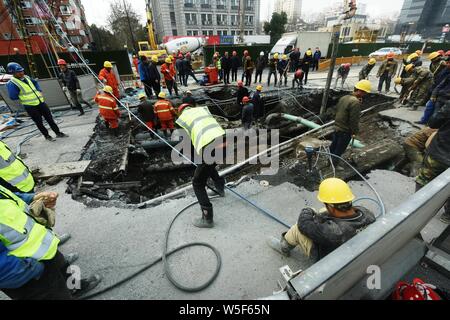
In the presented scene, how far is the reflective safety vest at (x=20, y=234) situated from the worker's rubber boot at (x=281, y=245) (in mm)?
2208

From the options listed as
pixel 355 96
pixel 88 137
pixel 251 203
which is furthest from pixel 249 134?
pixel 88 137

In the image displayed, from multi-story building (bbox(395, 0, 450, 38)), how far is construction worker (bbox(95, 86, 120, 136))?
3221 inches

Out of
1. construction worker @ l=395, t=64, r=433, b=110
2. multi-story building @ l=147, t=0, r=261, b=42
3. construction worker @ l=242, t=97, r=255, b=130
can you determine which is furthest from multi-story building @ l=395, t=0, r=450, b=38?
construction worker @ l=242, t=97, r=255, b=130

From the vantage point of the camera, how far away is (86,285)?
2322mm

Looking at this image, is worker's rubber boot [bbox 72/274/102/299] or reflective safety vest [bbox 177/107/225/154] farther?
reflective safety vest [bbox 177/107/225/154]

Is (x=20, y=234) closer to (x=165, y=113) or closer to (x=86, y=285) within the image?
(x=86, y=285)

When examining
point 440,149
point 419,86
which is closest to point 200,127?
point 440,149

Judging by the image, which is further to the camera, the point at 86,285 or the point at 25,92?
the point at 25,92

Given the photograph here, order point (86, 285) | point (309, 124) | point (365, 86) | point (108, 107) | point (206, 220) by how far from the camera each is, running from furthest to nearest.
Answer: point (309, 124)
point (108, 107)
point (365, 86)
point (206, 220)
point (86, 285)

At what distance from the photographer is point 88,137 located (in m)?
6.20

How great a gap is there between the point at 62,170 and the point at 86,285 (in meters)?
3.01

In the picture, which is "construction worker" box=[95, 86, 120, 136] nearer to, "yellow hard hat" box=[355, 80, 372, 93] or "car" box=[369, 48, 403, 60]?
"yellow hard hat" box=[355, 80, 372, 93]

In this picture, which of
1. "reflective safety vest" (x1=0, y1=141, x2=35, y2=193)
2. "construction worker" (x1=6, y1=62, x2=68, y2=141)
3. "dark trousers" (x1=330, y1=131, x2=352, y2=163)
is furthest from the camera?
"construction worker" (x1=6, y1=62, x2=68, y2=141)

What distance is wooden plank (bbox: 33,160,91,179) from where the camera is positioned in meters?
4.31
